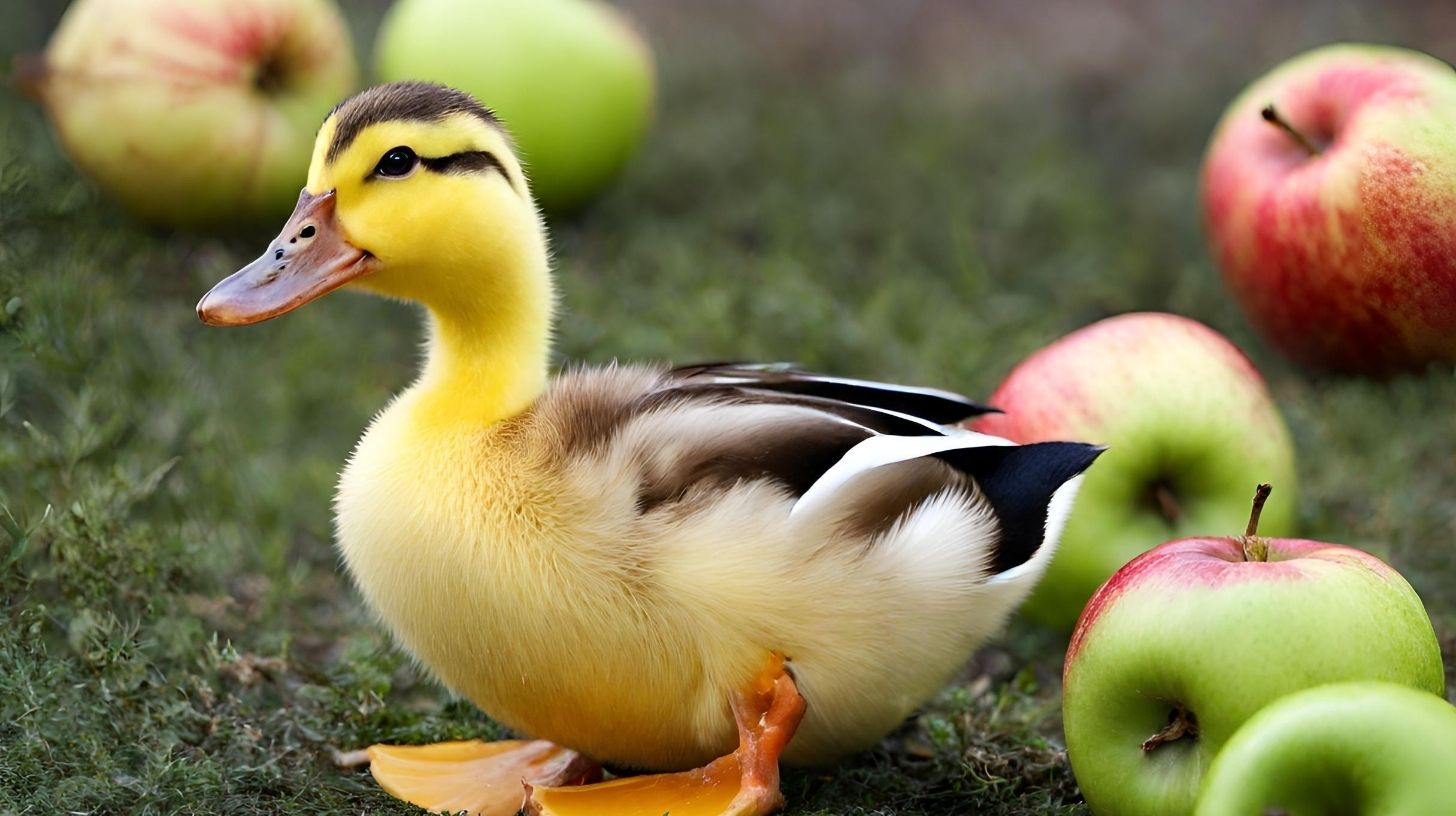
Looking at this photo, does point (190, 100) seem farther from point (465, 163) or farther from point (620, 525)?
point (620, 525)

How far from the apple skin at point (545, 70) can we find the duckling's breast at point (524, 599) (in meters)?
1.65

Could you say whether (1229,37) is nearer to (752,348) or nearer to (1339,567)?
(752,348)

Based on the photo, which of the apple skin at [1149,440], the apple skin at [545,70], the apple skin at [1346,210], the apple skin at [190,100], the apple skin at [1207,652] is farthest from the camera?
the apple skin at [545,70]

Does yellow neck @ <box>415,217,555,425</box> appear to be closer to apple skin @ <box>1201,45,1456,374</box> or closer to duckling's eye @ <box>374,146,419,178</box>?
duckling's eye @ <box>374,146,419,178</box>

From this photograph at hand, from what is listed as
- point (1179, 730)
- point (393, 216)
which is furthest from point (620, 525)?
point (1179, 730)

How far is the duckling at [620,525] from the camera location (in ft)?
6.40

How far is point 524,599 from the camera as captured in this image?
196 cm

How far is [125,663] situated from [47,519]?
0.26m

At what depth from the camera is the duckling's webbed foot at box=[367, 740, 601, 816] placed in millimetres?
2076

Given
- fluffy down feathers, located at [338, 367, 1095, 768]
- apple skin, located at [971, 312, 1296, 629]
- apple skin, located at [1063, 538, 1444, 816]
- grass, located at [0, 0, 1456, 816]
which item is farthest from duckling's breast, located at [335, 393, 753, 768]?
apple skin, located at [971, 312, 1296, 629]

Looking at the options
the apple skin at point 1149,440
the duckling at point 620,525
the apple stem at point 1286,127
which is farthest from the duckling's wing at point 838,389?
the apple stem at point 1286,127

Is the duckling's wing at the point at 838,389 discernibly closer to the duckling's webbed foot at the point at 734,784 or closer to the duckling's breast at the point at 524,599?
the duckling's breast at the point at 524,599

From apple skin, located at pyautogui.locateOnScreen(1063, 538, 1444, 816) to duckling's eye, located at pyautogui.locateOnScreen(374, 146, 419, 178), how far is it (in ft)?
3.55

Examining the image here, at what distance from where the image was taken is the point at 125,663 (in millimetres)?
2277
